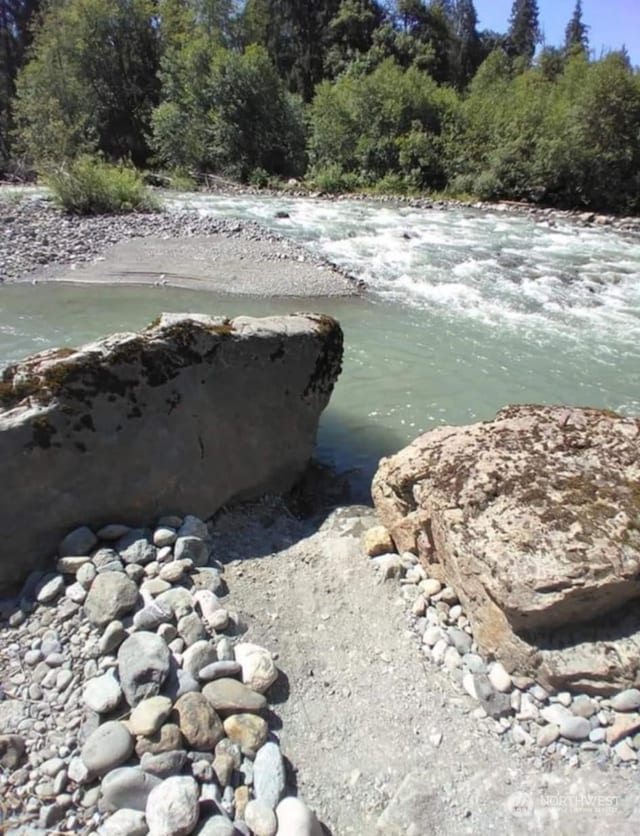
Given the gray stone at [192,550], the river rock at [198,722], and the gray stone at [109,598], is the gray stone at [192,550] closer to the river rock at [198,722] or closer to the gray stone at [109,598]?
the gray stone at [109,598]

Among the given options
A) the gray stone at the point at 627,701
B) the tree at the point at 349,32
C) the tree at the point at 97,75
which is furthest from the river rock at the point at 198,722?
the tree at the point at 349,32

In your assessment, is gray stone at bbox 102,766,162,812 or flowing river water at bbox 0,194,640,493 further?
flowing river water at bbox 0,194,640,493

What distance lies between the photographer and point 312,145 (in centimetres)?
3559

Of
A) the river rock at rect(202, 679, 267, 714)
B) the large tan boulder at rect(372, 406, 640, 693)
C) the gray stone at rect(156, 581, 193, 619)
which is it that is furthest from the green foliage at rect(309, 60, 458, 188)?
the river rock at rect(202, 679, 267, 714)

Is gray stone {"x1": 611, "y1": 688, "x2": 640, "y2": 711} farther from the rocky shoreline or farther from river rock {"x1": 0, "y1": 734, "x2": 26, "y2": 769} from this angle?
river rock {"x1": 0, "y1": 734, "x2": 26, "y2": 769}

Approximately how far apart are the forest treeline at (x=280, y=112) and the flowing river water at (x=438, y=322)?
1280cm

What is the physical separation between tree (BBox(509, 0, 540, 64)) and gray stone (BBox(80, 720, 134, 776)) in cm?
8454

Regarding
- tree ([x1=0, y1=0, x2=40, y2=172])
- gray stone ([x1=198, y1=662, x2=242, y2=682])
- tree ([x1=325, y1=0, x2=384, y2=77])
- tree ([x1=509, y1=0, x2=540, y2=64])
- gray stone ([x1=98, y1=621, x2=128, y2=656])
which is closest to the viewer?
gray stone ([x1=198, y1=662, x2=242, y2=682])

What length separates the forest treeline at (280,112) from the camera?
27031mm

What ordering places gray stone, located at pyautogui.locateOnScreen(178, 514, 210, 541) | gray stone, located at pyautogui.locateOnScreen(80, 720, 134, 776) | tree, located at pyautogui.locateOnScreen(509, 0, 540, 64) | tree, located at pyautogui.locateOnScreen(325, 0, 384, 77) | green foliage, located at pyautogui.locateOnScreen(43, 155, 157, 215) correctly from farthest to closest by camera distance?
1. tree, located at pyautogui.locateOnScreen(509, 0, 540, 64)
2. tree, located at pyautogui.locateOnScreen(325, 0, 384, 77)
3. green foliage, located at pyautogui.locateOnScreen(43, 155, 157, 215)
4. gray stone, located at pyautogui.locateOnScreen(178, 514, 210, 541)
5. gray stone, located at pyautogui.locateOnScreen(80, 720, 134, 776)

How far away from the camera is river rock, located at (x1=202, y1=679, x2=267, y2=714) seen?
2.62m

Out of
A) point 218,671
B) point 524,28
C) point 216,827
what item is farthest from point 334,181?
point 524,28

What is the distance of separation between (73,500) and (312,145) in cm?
3663

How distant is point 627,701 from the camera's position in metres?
2.60
